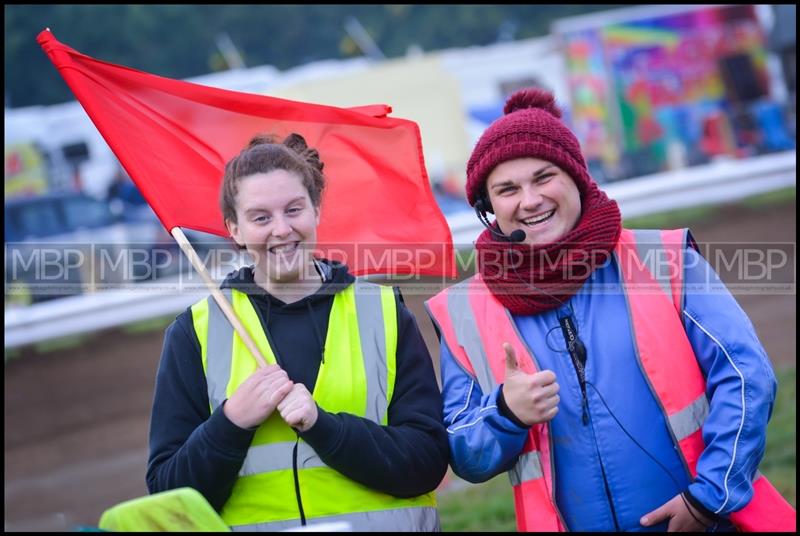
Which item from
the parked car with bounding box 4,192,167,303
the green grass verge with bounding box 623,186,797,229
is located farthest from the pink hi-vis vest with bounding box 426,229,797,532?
the green grass verge with bounding box 623,186,797,229

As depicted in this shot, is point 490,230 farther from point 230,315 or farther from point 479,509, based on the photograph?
point 479,509

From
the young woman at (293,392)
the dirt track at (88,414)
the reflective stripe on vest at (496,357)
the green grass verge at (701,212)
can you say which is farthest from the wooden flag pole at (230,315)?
the green grass verge at (701,212)

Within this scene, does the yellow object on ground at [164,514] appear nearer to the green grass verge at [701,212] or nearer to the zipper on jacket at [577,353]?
the zipper on jacket at [577,353]

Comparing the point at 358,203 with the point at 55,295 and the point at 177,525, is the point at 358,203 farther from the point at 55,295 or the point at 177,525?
the point at 55,295

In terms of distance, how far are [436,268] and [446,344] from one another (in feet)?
2.68

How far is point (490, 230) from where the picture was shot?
339 cm

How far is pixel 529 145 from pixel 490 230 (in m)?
0.31

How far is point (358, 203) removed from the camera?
4113 millimetres

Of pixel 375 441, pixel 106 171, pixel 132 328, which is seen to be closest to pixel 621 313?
pixel 375 441

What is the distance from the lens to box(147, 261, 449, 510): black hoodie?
3008mm

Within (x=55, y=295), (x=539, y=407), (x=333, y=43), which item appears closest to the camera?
(x=539, y=407)

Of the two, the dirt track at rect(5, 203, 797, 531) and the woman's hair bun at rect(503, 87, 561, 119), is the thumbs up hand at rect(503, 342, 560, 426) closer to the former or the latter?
the woman's hair bun at rect(503, 87, 561, 119)

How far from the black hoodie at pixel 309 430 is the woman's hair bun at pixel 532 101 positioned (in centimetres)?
70

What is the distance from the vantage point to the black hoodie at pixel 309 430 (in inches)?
118
